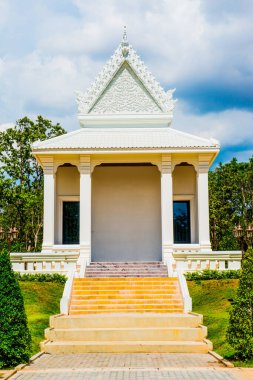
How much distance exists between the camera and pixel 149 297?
1584 cm

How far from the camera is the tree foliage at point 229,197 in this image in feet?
128

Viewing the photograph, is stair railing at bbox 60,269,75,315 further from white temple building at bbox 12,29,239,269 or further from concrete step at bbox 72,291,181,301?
white temple building at bbox 12,29,239,269

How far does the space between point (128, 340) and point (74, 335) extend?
1296mm

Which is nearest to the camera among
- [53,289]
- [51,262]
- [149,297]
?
[149,297]

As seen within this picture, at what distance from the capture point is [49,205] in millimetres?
19938

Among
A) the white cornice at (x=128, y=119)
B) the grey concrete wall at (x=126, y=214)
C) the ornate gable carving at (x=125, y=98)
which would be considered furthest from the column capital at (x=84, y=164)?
the ornate gable carving at (x=125, y=98)

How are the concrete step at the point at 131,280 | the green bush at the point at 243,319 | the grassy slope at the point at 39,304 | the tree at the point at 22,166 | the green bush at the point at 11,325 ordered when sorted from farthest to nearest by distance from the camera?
the tree at the point at 22,166
the concrete step at the point at 131,280
the grassy slope at the point at 39,304
the green bush at the point at 243,319
the green bush at the point at 11,325

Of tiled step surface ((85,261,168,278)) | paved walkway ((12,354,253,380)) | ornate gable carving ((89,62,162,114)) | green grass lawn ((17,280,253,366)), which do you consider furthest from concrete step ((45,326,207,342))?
ornate gable carving ((89,62,162,114))

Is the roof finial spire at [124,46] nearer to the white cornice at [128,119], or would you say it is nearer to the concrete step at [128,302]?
the white cornice at [128,119]

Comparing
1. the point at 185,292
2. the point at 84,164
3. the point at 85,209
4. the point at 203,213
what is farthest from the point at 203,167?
the point at 185,292

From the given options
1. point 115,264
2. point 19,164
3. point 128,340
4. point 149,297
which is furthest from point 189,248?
point 19,164

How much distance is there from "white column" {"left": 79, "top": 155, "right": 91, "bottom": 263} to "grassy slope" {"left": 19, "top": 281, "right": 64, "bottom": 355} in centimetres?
218

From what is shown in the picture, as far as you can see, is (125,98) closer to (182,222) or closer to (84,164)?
(84,164)

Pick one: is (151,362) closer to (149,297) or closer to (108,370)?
(108,370)
